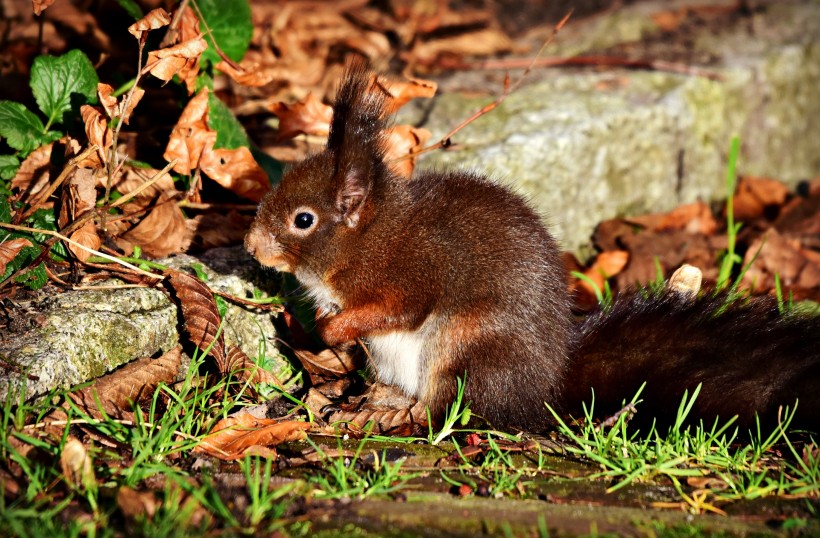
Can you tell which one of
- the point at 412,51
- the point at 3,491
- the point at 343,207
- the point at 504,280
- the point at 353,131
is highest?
the point at 412,51

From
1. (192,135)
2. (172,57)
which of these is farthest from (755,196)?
(172,57)

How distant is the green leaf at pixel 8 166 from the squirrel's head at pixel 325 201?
90 centimetres

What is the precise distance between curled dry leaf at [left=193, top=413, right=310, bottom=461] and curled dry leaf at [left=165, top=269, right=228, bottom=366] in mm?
306

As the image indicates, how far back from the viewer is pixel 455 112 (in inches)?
171

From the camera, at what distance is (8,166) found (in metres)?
3.05

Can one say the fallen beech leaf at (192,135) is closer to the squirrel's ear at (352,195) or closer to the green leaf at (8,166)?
the green leaf at (8,166)

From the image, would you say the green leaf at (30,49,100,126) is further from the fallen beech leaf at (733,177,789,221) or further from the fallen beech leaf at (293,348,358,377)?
the fallen beech leaf at (733,177,789,221)

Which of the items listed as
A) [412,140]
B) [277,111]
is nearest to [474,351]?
[412,140]

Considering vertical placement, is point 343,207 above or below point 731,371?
above

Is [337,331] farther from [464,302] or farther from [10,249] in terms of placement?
[10,249]

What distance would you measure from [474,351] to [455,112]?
186cm

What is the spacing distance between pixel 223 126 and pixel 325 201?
31.1 inches

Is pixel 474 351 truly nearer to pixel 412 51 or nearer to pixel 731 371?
pixel 731 371

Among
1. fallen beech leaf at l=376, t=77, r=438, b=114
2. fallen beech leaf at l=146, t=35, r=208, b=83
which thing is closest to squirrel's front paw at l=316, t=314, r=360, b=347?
fallen beech leaf at l=146, t=35, r=208, b=83
